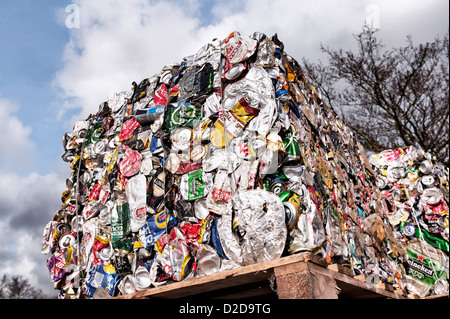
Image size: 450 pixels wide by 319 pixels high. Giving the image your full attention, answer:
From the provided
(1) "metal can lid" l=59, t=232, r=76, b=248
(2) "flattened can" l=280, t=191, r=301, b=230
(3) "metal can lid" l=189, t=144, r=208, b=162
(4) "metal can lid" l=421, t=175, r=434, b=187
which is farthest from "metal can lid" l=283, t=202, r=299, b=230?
(4) "metal can lid" l=421, t=175, r=434, b=187

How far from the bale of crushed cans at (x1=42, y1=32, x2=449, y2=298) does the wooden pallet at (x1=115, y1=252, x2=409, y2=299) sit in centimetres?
8

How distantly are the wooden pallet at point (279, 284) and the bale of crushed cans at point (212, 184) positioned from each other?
8cm

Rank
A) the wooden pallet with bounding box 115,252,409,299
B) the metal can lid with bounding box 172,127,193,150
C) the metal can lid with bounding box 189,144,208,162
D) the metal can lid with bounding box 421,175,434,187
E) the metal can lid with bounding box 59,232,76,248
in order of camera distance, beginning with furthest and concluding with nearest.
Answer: the metal can lid with bounding box 421,175,434,187 → the metal can lid with bounding box 59,232,76,248 → the metal can lid with bounding box 172,127,193,150 → the metal can lid with bounding box 189,144,208,162 → the wooden pallet with bounding box 115,252,409,299

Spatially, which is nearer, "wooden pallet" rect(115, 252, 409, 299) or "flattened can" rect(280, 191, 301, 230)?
"wooden pallet" rect(115, 252, 409, 299)

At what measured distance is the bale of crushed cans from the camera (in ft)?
8.14

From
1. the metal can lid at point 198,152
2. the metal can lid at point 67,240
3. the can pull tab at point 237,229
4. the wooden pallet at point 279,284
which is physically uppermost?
the metal can lid at point 198,152

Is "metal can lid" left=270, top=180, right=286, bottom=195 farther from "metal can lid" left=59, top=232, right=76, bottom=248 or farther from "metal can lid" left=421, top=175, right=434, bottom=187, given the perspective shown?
"metal can lid" left=421, top=175, right=434, bottom=187

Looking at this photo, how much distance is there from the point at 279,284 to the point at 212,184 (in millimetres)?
814

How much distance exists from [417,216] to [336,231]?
277 cm

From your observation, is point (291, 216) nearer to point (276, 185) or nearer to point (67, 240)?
point (276, 185)

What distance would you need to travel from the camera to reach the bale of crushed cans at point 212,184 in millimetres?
2480

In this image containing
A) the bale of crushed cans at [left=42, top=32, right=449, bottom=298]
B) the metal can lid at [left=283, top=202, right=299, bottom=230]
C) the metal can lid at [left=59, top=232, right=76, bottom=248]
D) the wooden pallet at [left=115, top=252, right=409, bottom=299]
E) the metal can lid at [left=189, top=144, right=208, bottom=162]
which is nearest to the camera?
the wooden pallet at [left=115, top=252, right=409, bottom=299]

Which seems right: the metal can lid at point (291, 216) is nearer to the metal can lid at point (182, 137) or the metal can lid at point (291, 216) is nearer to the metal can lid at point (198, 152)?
the metal can lid at point (198, 152)

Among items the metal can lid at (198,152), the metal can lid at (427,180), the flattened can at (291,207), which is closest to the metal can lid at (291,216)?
the flattened can at (291,207)
